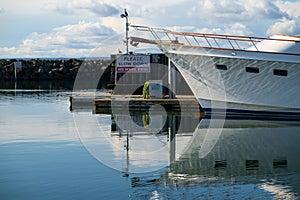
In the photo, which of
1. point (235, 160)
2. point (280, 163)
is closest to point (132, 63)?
point (235, 160)

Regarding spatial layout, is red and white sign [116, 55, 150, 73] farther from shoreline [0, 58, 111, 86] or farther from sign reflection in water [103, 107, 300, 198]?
shoreline [0, 58, 111, 86]

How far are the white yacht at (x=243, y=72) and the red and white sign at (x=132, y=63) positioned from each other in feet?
12.7

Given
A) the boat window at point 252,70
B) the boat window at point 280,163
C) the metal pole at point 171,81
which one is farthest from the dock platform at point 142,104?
the boat window at point 280,163

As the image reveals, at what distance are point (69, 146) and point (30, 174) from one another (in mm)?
3698

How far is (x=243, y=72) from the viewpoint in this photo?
20.5 metres

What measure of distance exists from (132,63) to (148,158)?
552 inches

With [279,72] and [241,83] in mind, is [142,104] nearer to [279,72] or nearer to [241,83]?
[241,83]

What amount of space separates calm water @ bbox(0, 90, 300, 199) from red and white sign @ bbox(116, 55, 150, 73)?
5470mm

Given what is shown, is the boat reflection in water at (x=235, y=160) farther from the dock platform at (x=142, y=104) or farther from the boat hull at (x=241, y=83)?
the dock platform at (x=142, y=104)

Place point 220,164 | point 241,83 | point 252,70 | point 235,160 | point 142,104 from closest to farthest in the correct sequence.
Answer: point 220,164
point 235,160
point 252,70
point 241,83
point 142,104

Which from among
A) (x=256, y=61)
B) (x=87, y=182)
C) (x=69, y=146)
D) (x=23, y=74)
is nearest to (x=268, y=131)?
(x=256, y=61)

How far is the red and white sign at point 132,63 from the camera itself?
25875mm

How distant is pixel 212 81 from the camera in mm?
21281

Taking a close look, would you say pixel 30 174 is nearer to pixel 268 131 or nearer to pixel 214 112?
pixel 268 131
